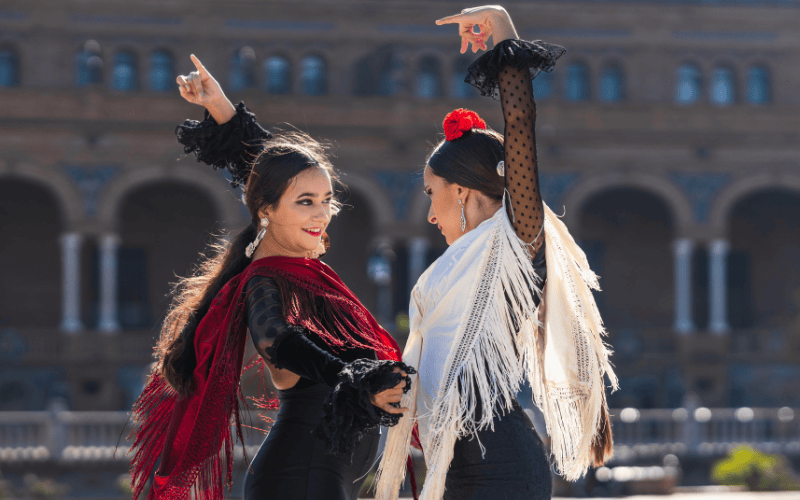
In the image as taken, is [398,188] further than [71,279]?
Yes

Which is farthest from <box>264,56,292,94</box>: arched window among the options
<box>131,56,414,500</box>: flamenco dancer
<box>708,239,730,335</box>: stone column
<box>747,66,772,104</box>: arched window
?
<box>131,56,414,500</box>: flamenco dancer

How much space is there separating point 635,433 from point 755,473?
3.15 m

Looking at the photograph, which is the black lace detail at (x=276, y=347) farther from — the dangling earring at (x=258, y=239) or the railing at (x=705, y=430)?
the railing at (x=705, y=430)

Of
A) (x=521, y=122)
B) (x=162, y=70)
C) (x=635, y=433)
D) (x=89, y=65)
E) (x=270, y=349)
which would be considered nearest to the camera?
(x=270, y=349)

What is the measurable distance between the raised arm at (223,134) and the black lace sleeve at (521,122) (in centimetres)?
85

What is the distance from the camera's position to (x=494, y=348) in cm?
247

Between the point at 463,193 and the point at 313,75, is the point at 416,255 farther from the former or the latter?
the point at 463,193

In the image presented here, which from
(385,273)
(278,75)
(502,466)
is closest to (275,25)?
(278,75)

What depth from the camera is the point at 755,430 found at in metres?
14.3

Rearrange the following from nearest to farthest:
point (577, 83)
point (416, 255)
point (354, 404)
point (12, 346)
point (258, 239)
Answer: point (354, 404) → point (258, 239) → point (12, 346) → point (416, 255) → point (577, 83)

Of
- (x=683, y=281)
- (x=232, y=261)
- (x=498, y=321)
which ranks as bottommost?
(x=498, y=321)

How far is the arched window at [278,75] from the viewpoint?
22.2 metres

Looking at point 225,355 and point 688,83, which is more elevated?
point 688,83

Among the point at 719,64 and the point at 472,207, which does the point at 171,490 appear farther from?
the point at 719,64
